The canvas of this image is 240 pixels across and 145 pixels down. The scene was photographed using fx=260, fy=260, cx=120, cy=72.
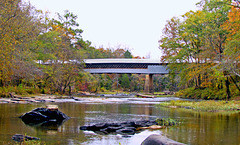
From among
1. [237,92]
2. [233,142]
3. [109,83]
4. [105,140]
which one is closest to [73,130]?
[105,140]

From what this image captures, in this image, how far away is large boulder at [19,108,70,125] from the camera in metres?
9.62

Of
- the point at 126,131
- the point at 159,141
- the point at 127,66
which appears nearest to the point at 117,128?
the point at 126,131

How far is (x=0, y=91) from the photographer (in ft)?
68.8

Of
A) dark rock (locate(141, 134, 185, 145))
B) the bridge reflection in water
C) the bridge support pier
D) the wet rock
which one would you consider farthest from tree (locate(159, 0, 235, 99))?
dark rock (locate(141, 134, 185, 145))

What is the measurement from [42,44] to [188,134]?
23626mm

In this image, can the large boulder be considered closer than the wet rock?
No

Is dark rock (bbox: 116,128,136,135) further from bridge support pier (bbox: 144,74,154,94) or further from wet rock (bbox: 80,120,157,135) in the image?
bridge support pier (bbox: 144,74,154,94)

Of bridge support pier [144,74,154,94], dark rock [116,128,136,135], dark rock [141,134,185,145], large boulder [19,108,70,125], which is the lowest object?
dark rock [116,128,136,135]

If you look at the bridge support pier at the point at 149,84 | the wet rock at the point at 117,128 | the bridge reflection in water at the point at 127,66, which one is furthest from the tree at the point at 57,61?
the wet rock at the point at 117,128

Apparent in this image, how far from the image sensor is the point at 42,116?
988cm

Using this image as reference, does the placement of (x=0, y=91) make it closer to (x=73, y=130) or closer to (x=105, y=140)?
(x=73, y=130)

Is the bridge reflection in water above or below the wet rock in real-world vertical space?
above

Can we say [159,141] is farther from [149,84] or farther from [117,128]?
[149,84]

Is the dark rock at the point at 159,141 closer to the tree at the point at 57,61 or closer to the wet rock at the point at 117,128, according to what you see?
the wet rock at the point at 117,128
